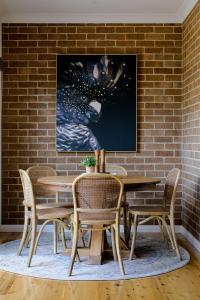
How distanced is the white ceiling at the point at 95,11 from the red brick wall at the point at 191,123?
280mm

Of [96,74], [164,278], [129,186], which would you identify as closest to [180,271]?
[164,278]

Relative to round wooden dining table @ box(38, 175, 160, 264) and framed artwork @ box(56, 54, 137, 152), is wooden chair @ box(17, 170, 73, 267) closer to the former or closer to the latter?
round wooden dining table @ box(38, 175, 160, 264)

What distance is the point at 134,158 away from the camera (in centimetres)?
523

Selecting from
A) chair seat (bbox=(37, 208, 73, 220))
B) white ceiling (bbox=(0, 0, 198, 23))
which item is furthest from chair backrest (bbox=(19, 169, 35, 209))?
white ceiling (bbox=(0, 0, 198, 23))

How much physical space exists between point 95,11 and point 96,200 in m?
2.62

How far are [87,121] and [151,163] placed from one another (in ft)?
3.11

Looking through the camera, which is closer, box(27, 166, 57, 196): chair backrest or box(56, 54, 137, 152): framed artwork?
box(27, 166, 57, 196): chair backrest

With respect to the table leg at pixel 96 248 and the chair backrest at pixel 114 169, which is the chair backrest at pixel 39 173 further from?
the table leg at pixel 96 248

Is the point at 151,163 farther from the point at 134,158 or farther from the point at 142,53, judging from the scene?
the point at 142,53

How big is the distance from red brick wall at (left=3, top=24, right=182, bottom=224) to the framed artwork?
98 millimetres

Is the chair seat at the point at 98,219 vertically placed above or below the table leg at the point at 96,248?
above

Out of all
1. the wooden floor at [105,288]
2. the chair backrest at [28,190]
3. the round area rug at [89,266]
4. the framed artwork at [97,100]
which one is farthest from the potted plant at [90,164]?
the wooden floor at [105,288]

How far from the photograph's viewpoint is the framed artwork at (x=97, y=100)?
5156 millimetres

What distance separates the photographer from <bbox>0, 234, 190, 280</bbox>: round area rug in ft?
11.5
